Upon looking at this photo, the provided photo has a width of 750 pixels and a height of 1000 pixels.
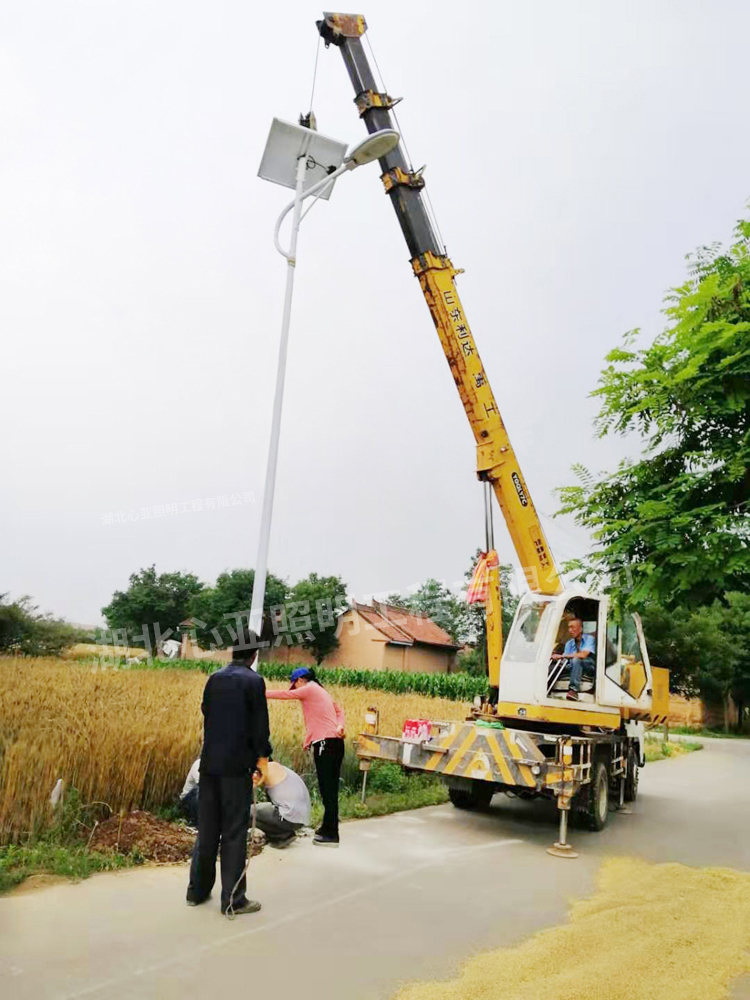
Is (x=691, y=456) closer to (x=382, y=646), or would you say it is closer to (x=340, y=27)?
(x=340, y=27)

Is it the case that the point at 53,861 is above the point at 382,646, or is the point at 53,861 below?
below

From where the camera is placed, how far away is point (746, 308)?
236 inches

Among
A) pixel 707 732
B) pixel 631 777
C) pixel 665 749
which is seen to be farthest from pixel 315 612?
pixel 631 777

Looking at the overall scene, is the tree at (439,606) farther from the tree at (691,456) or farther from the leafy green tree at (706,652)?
the tree at (691,456)

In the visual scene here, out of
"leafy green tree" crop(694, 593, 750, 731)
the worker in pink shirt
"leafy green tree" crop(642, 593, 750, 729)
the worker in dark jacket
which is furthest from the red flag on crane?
"leafy green tree" crop(694, 593, 750, 731)

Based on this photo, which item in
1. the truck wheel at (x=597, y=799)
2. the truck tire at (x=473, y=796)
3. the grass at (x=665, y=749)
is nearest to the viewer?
the truck wheel at (x=597, y=799)

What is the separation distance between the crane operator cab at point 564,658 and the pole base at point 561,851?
61.2 inches

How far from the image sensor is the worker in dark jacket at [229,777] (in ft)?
16.2

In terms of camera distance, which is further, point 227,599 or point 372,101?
point 227,599

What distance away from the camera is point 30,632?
1210 inches

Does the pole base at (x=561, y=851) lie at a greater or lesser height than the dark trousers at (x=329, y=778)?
lesser

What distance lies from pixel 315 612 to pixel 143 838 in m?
46.3

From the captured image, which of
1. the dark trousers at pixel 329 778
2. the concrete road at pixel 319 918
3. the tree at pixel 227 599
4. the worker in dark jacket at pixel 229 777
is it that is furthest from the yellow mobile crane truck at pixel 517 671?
the tree at pixel 227 599

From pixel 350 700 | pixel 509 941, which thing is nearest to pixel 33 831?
pixel 509 941
